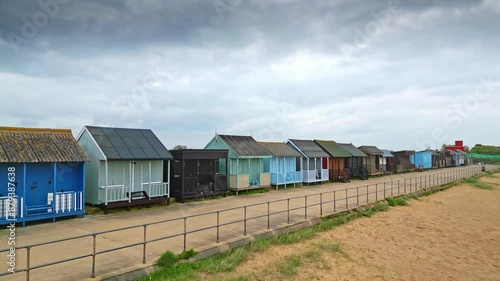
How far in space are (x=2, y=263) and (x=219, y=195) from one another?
44.4 feet

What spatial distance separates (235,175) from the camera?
72.1 feet

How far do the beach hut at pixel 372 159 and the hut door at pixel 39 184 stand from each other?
30.5m

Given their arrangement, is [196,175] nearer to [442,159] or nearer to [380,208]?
[380,208]

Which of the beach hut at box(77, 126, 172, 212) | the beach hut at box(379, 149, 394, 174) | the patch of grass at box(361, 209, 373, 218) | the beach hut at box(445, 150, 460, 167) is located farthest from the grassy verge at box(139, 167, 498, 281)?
the beach hut at box(445, 150, 460, 167)

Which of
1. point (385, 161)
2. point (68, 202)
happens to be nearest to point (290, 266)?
point (68, 202)

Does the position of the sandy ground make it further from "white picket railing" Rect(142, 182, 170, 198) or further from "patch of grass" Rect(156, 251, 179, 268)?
"white picket railing" Rect(142, 182, 170, 198)

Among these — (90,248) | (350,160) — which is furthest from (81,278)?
(350,160)

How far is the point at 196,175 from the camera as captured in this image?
755 inches

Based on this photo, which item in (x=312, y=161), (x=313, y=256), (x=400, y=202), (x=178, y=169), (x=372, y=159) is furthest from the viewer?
(x=372, y=159)

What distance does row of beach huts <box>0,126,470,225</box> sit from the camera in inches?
505

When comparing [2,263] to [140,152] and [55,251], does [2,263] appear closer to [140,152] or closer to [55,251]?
[55,251]

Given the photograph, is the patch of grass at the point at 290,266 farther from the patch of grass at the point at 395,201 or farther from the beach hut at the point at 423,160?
the beach hut at the point at 423,160

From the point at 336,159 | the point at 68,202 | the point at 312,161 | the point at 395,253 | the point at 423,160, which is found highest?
the point at 336,159

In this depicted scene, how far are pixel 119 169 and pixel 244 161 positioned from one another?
9149 millimetres
